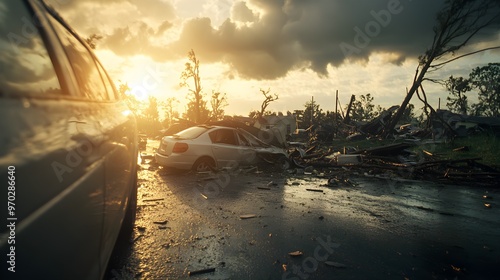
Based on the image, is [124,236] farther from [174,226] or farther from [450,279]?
[450,279]

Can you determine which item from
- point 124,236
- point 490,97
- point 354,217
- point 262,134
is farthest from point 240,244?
point 490,97

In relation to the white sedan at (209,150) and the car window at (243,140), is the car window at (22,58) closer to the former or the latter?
the white sedan at (209,150)

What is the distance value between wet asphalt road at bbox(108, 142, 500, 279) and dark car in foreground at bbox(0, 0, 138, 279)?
5.31 ft

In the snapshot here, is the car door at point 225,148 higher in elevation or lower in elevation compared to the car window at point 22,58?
lower

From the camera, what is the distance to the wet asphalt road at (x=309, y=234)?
280cm

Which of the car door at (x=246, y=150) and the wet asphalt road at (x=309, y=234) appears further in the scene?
the car door at (x=246, y=150)

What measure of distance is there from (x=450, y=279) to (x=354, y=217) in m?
1.86

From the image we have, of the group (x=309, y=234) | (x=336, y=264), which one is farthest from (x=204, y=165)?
(x=336, y=264)

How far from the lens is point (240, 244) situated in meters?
3.37

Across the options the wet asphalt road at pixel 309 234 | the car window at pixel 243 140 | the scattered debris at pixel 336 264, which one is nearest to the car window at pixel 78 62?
the wet asphalt road at pixel 309 234

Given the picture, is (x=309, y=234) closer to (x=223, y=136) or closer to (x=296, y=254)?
(x=296, y=254)

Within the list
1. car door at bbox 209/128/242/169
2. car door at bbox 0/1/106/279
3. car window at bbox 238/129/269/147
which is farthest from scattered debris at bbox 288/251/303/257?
car window at bbox 238/129/269/147

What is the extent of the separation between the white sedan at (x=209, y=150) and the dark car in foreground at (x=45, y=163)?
6.18m

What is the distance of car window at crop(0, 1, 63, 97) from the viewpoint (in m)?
0.84
